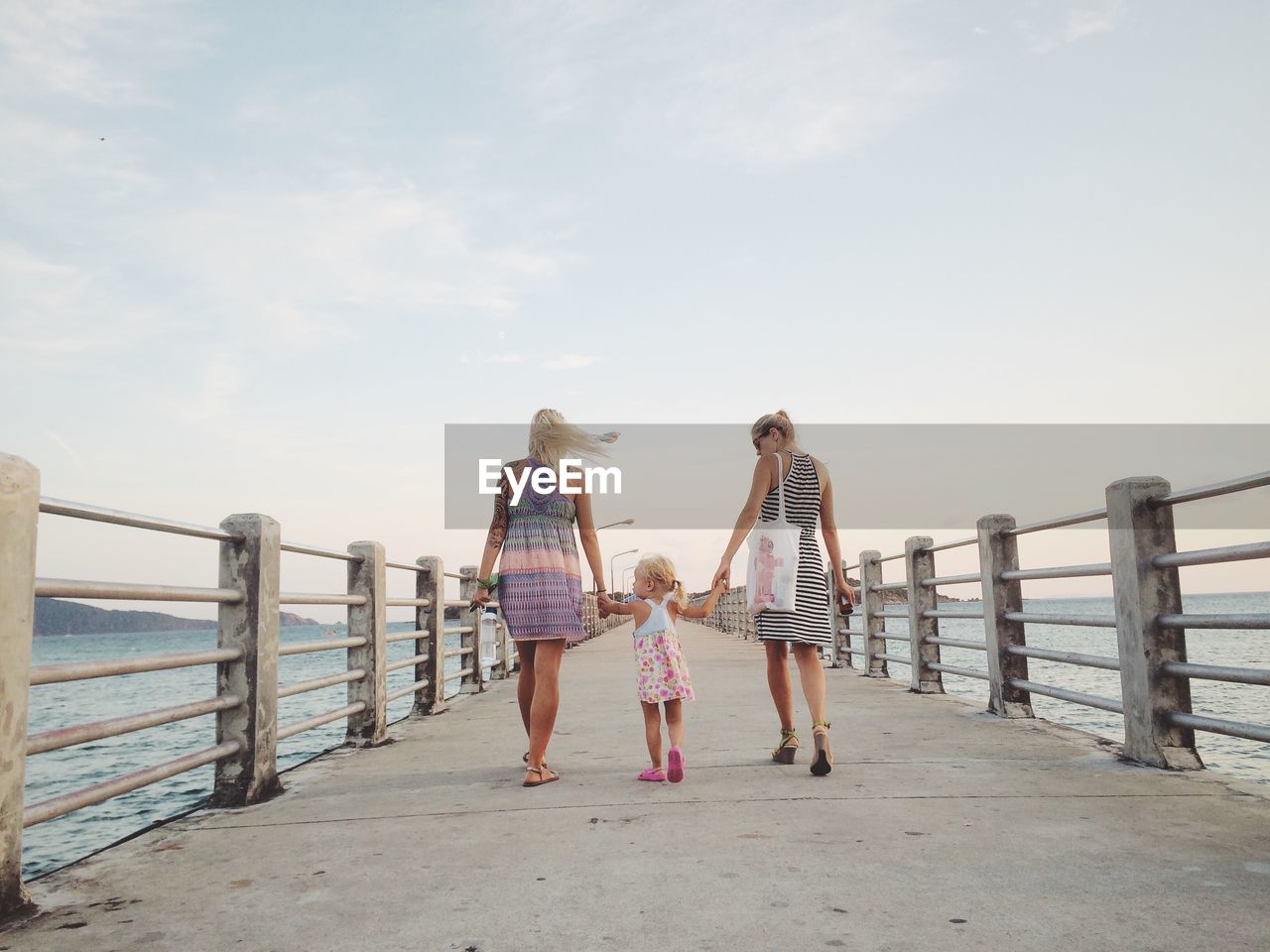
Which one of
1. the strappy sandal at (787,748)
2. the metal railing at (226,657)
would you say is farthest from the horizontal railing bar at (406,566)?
the strappy sandal at (787,748)

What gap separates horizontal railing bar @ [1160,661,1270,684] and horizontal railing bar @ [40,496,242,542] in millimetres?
4357

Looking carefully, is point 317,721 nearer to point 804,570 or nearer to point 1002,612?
point 804,570

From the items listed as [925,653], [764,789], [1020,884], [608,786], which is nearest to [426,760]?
[608,786]

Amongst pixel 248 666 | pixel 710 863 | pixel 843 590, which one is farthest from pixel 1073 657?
pixel 248 666

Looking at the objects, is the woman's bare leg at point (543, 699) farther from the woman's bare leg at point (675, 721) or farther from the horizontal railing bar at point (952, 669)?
the horizontal railing bar at point (952, 669)

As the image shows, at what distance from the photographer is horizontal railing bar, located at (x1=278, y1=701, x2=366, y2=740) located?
196 inches

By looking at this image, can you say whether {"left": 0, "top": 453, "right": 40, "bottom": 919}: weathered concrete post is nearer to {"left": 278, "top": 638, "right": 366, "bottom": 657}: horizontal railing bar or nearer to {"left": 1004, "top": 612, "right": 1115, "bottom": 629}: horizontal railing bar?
{"left": 278, "top": 638, "right": 366, "bottom": 657}: horizontal railing bar

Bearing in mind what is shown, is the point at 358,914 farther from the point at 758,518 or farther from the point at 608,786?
the point at 758,518

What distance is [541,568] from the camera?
4.74 meters

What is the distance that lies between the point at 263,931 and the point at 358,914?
0.82 feet

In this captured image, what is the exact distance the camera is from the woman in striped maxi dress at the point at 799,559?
4.77m

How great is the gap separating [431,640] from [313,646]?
9.21ft

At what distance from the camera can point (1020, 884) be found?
268 centimetres

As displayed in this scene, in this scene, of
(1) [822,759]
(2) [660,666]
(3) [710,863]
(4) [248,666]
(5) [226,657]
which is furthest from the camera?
(2) [660,666]
